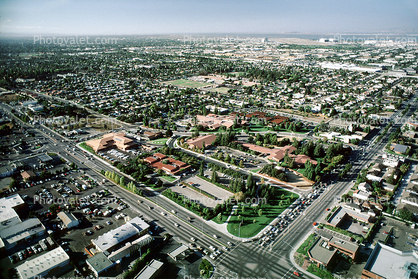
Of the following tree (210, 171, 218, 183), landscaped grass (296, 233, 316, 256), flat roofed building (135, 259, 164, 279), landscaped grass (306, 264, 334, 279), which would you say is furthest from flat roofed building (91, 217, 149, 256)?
landscaped grass (306, 264, 334, 279)

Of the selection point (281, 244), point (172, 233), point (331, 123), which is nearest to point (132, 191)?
point (172, 233)

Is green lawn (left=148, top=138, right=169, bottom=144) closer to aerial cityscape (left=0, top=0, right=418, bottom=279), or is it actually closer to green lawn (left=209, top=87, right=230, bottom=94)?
aerial cityscape (left=0, top=0, right=418, bottom=279)

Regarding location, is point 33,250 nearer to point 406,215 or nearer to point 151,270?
point 151,270

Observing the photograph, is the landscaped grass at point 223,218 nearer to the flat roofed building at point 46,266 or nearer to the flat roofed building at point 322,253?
the flat roofed building at point 322,253

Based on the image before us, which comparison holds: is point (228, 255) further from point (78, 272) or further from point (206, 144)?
point (206, 144)

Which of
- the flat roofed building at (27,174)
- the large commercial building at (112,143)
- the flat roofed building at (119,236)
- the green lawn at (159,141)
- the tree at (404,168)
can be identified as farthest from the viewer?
the green lawn at (159,141)

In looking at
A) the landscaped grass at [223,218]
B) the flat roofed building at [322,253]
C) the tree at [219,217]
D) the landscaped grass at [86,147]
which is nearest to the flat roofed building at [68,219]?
the landscaped grass at [223,218]

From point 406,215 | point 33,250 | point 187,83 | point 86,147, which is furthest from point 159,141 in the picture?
point 187,83
